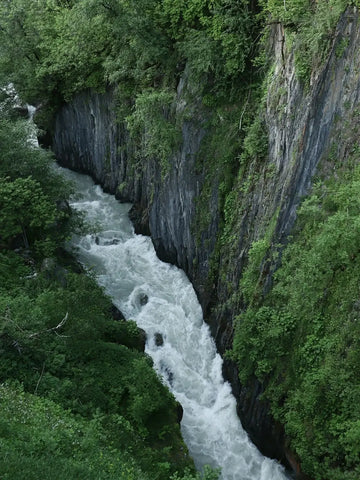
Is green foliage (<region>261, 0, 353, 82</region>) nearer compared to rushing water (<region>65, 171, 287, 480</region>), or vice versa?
green foliage (<region>261, 0, 353, 82</region>)

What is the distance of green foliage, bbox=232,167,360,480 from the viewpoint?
29.0ft

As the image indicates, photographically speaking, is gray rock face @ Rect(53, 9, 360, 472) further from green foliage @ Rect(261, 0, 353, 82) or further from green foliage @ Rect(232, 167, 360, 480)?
green foliage @ Rect(232, 167, 360, 480)

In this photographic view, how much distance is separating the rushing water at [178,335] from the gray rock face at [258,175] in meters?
0.49

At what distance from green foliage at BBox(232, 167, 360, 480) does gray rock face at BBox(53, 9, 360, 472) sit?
86 cm

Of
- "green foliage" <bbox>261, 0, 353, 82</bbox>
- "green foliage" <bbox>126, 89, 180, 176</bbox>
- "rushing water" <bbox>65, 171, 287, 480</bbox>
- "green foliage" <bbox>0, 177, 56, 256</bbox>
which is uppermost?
"green foliage" <bbox>261, 0, 353, 82</bbox>

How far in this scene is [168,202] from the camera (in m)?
17.9

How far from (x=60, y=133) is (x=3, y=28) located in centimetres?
579

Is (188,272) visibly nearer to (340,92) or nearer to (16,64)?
(340,92)

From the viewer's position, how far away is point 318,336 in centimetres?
973

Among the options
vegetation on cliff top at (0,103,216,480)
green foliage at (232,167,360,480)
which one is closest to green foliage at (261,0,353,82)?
green foliage at (232,167,360,480)

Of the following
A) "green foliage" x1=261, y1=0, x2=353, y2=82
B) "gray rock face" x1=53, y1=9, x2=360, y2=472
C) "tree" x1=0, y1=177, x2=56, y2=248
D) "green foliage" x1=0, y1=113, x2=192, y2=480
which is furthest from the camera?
"tree" x1=0, y1=177, x2=56, y2=248

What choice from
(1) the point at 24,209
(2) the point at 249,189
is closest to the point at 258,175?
(2) the point at 249,189

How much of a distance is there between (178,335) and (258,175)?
609 cm

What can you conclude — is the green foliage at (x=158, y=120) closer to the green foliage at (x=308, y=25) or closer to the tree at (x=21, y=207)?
the tree at (x=21, y=207)
